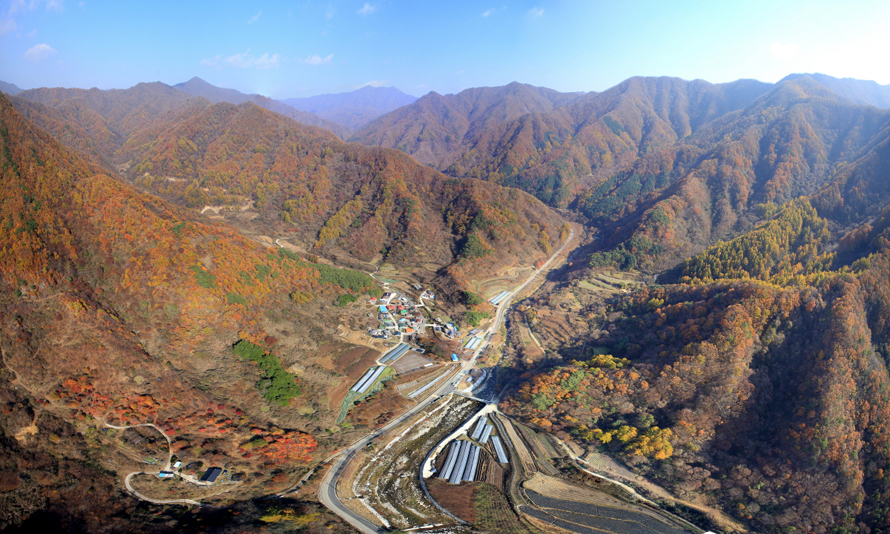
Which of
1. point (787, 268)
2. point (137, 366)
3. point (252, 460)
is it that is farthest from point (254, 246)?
point (787, 268)

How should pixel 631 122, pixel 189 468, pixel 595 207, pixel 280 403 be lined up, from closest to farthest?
pixel 189 468 < pixel 280 403 < pixel 595 207 < pixel 631 122

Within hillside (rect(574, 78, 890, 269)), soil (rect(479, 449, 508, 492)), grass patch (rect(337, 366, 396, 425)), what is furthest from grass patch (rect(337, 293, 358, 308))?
hillside (rect(574, 78, 890, 269))

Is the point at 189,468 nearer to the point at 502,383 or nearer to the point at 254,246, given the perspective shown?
the point at 254,246

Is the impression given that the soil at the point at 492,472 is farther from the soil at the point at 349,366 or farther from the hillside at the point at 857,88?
the hillside at the point at 857,88

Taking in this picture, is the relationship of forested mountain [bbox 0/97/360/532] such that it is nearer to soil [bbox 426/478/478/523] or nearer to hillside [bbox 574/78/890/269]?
soil [bbox 426/478/478/523]

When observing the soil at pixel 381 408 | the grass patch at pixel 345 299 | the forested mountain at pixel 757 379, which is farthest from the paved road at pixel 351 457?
the grass patch at pixel 345 299

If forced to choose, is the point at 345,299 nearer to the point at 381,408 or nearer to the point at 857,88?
the point at 381,408

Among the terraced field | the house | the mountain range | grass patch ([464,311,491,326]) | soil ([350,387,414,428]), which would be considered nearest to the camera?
the house
